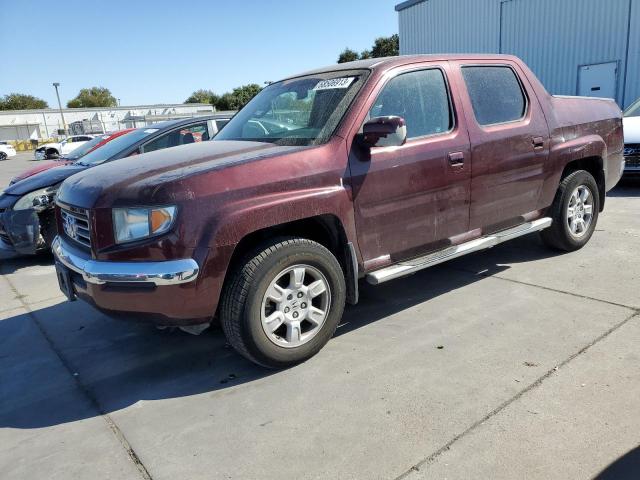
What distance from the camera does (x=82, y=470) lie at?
96.3 inches

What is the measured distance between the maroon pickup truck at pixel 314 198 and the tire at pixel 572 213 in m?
0.23

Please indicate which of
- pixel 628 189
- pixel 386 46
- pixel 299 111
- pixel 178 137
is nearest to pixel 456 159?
pixel 299 111

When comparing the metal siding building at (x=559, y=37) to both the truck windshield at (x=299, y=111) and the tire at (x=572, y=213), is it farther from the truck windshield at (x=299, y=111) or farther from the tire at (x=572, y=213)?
the truck windshield at (x=299, y=111)

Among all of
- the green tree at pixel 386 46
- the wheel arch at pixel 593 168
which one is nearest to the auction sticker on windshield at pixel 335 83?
the wheel arch at pixel 593 168

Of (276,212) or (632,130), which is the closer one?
(276,212)

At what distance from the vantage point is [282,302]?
3.17 meters

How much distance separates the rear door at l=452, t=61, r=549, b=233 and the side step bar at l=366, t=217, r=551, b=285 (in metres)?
0.11

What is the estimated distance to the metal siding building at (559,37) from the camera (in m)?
15.5

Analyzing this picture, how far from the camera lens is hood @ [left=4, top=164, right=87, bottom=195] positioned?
6.02 m

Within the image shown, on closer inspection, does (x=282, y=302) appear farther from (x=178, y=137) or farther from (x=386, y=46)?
(x=386, y=46)

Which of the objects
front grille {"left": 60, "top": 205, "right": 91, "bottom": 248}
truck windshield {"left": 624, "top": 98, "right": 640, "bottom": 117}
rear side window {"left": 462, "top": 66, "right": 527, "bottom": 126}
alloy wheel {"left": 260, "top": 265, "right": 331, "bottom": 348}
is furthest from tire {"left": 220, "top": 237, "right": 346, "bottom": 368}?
truck windshield {"left": 624, "top": 98, "right": 640, "bottom": 117}

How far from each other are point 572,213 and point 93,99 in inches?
4133

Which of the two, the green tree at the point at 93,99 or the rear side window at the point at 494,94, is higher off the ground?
the green tree at the point at 93,99

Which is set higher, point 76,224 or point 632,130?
point 76,224
